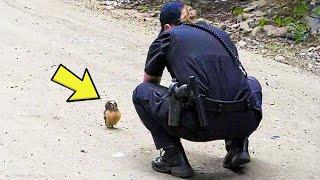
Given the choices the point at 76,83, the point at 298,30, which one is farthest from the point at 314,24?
the point at 76,83

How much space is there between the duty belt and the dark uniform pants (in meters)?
0.05

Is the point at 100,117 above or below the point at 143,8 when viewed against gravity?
below

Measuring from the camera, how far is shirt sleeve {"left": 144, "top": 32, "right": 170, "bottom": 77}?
14.9 feet

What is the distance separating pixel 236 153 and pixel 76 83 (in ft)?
9.27

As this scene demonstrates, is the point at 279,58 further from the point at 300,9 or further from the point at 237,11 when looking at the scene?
the point at 237,11

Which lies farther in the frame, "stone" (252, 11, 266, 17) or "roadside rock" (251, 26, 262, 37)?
"stone" (252, 11, 266, 17)

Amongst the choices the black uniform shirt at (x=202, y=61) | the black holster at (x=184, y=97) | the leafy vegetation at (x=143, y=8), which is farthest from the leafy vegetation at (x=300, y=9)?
the black holster at (x=184, y=97)

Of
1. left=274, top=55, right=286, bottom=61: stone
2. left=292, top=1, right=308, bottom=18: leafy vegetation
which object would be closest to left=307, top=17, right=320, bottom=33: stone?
left=292, top=1, right=308, bottom=18: leafy vegetation

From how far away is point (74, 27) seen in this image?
10.2 meters

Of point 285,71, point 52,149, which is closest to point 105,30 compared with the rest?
point 285,71

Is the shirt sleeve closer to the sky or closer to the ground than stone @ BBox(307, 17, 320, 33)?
closer to the sky

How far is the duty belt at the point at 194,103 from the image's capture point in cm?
432

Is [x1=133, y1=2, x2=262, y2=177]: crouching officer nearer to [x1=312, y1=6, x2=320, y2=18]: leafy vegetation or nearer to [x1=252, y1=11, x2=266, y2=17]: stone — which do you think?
[x1=312, y1=6, x2=320, y2=18]: leafy vegetation

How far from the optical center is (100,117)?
19.6 ft
